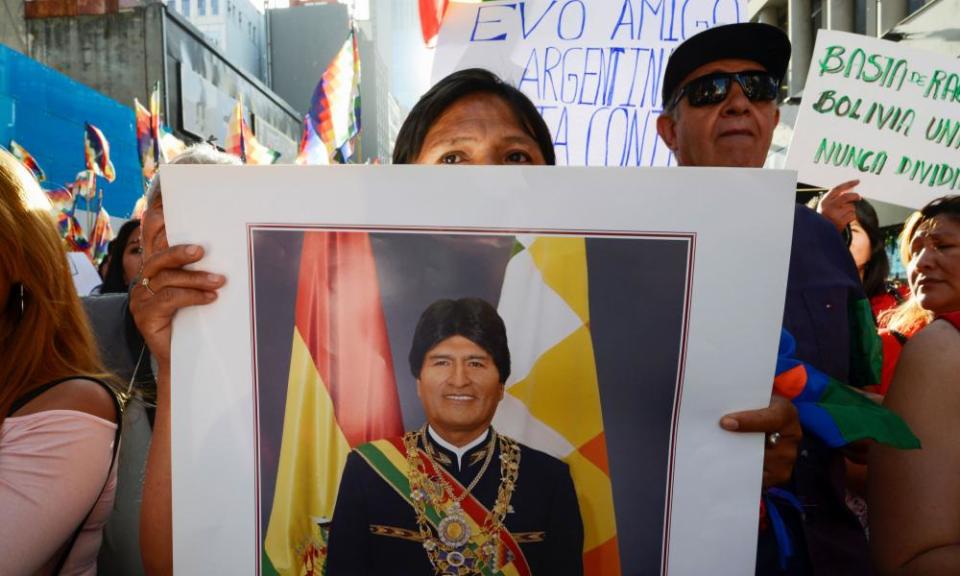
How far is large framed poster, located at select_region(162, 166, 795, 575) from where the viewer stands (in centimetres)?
84

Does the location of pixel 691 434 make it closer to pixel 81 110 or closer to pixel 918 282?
pixel 918 282

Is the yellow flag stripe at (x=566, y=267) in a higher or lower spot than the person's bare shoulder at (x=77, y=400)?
higher

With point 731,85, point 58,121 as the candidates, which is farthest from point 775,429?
point 58,121

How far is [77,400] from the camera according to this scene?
1013 millimetres

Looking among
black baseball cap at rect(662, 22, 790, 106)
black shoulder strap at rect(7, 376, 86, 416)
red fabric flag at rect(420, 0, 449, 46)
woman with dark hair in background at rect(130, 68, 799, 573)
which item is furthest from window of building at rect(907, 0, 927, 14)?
black shoulder strap at rect(7, 376, 86, 416)

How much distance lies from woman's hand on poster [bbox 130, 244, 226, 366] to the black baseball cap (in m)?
1.24

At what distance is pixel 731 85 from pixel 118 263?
2.51m

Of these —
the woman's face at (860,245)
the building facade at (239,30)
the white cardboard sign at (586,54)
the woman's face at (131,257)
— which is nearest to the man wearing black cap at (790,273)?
the white cardboard sign at (586,54)

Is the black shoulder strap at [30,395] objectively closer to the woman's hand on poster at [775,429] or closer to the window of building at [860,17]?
the woman's hand on poster at [775,429]

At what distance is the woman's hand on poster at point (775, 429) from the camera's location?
2.72ft

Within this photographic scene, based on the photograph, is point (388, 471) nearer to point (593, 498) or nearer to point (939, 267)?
point (593, 498)

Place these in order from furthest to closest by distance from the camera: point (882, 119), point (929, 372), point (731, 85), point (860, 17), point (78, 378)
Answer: point (860, 17) → point (882, 119) → point (731, 85) → point (78, 378) → point (929, 372)

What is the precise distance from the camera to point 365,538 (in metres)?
0.86

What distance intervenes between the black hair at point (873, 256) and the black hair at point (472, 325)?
2.51m
